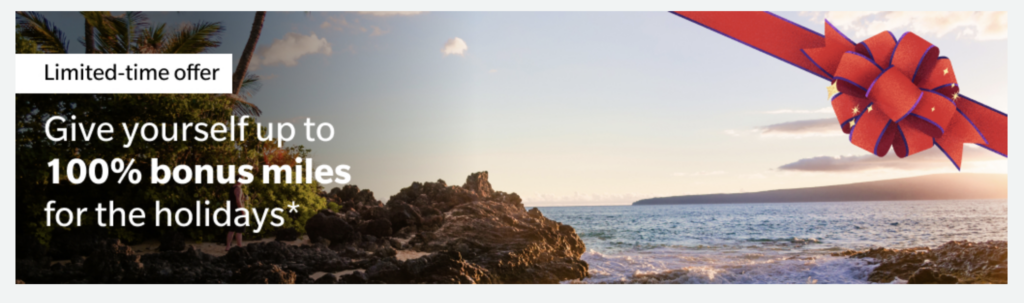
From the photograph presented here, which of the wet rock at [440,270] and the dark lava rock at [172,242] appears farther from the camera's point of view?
the dark lava rock at [172,242]

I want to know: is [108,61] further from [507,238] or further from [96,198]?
[507,238]

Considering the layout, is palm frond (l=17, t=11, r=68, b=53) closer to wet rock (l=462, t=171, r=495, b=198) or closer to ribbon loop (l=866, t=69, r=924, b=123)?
wet rock (l=462, t=171, r=495, b=198)

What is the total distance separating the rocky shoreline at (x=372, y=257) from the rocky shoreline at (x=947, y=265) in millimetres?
4617

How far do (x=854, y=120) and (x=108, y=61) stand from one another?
26.1ft

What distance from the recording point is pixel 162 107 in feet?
28.0

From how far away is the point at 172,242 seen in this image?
27.3 ft

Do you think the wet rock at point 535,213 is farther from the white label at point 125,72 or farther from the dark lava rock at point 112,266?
the dark lava rock at point 112,266

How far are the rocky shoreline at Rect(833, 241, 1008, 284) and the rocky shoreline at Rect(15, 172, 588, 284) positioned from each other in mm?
4617

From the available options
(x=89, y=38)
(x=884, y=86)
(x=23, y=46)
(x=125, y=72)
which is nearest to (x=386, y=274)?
(x=125, y=72)

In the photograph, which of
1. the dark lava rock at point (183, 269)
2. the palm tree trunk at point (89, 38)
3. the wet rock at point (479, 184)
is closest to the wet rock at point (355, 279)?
the dark lava rock at point (183, 269)

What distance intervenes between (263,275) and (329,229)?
2.89m

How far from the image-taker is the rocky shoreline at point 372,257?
6.68 metres

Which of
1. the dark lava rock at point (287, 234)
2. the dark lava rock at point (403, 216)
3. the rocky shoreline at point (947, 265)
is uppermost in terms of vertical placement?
the dark lava rock at point (403, 216)

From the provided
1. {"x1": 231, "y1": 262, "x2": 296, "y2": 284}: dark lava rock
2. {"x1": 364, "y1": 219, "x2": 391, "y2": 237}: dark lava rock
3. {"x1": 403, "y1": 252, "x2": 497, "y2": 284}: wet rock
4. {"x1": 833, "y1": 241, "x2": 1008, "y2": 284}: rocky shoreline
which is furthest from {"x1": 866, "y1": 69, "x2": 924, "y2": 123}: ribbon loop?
{"x1": 364, "y1": 219, "x2": 391, "y2": 237}: dark lava rock
